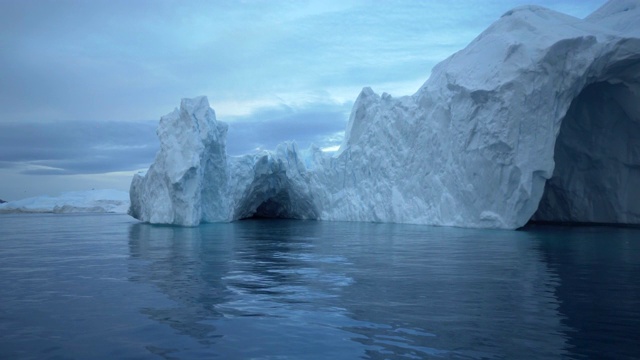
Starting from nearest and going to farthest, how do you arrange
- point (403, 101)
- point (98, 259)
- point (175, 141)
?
1. point (98, 259)
2. point (175, 141)
3. point (403, 101)

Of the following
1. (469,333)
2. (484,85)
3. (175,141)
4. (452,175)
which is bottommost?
(469,333)

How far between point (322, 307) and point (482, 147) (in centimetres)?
1821

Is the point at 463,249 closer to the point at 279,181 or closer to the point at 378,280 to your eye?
the point at 378,280

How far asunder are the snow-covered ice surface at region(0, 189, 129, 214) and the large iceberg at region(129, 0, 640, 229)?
39.9 metres

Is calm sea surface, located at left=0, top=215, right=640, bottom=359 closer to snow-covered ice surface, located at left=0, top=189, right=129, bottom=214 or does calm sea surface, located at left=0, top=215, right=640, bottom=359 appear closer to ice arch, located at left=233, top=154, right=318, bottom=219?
ice arch, located at left=233, top=154, right=318, bottom=219

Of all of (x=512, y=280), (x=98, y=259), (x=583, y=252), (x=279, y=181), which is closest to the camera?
(x=512, y=280)

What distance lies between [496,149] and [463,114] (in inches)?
110

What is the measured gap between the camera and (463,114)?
Answer: 79.4ft

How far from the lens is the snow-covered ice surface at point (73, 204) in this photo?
67688 millimetres

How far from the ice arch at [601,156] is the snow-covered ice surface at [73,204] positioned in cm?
5402

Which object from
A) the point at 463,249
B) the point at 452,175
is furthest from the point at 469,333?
the point at 452,175

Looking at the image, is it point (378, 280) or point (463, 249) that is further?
point (463, 249)

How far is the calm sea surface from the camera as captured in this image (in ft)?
15.5

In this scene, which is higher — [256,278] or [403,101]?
[403,101]
